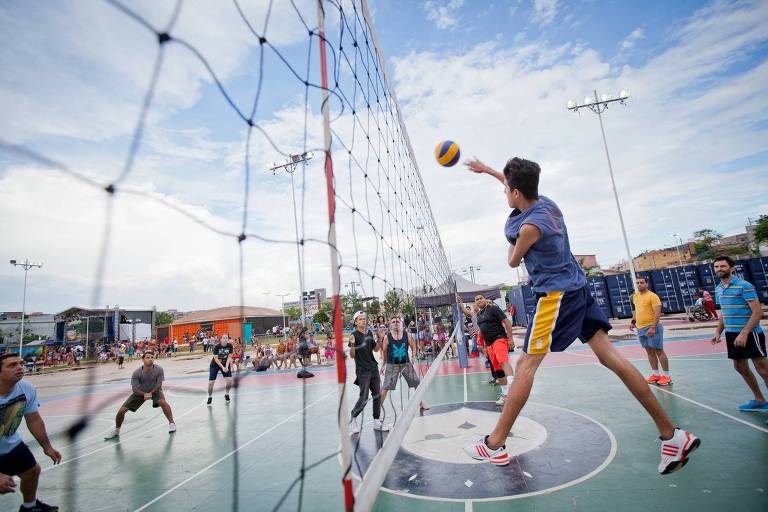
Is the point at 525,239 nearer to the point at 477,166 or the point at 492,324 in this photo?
the point at 477,166

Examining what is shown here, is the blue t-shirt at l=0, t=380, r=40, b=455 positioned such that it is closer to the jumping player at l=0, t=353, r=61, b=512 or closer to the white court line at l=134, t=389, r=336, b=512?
the jumping player at l=0, t=353, r=61, b=512

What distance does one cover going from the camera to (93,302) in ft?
4.38

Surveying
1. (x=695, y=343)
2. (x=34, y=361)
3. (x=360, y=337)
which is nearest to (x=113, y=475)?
(x=360, y=337)

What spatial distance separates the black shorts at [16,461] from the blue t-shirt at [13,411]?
0.04 metres

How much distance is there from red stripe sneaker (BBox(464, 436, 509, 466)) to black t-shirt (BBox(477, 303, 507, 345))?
3362mm

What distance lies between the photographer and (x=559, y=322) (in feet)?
6.50

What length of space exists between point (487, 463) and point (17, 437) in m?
3.88

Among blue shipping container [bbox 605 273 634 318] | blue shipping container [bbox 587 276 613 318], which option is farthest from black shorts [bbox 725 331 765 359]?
blue shipping container [bbox 605 273 634 318]

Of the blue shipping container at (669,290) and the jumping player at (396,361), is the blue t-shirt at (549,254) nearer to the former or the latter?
the jumping player at (396,361)

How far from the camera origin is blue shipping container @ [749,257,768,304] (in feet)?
59.5

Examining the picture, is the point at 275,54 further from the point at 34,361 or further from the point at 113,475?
the point at 34,361

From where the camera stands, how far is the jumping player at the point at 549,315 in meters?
1.87

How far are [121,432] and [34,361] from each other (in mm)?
23626

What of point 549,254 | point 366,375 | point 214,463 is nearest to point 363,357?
point 366,375
